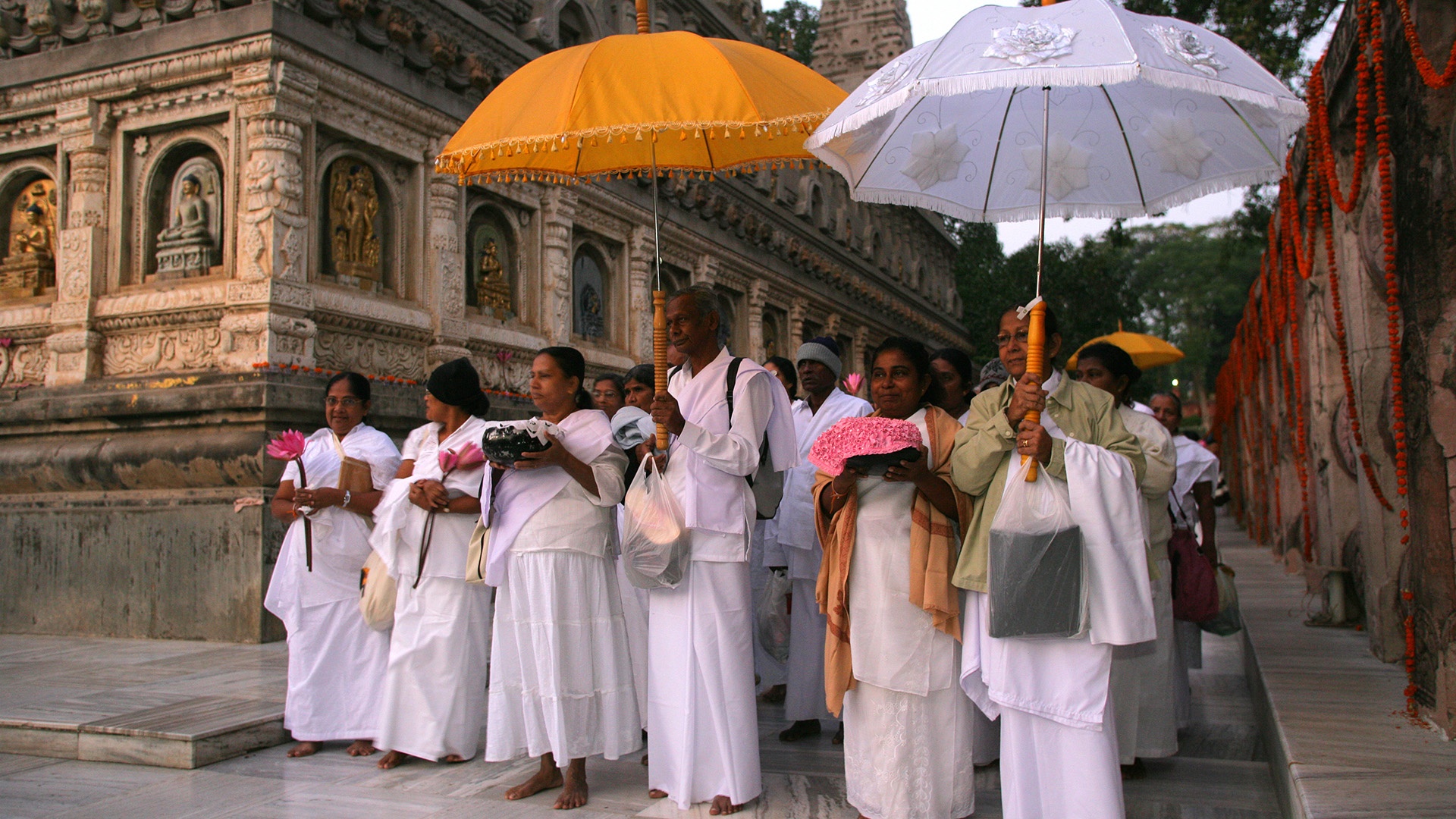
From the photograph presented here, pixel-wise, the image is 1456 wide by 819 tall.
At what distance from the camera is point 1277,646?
600cm

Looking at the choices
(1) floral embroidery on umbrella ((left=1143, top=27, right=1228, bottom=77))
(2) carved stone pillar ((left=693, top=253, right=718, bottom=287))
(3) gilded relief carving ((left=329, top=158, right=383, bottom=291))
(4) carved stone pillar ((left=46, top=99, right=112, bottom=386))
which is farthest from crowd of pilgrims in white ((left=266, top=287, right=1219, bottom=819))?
(2) carved stone pillar ((left=693, top=253, right=718, bottom=287))

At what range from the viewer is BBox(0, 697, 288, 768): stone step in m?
4.80

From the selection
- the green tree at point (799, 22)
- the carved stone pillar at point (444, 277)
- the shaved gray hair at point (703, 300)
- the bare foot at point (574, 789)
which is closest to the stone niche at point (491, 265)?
the carved stone pillar at point (444, 277)

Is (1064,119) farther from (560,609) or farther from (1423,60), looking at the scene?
(560,609)

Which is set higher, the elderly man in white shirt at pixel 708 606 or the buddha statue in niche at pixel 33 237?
the buddha statue in niche at pixel 33 237

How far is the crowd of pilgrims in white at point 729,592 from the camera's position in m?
3.40

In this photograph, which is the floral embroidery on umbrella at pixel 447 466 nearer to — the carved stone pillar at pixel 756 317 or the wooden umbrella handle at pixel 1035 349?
the wooden umbrella handle at pixel 1035 349

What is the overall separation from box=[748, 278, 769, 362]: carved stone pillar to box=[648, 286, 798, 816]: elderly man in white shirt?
13.9 meters

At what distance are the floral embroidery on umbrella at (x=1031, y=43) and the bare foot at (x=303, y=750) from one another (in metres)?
4.25

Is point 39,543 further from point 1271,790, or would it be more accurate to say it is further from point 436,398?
point 1271,790

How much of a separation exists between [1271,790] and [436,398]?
3.89 m

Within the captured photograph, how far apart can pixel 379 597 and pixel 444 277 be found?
5.64m

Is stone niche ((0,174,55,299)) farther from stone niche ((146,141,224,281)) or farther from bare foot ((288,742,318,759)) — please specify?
bare foot ((288,742,318,759))

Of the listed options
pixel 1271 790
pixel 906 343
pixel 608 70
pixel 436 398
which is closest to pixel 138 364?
pixel 436 398
